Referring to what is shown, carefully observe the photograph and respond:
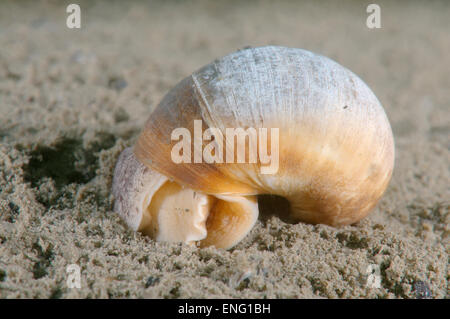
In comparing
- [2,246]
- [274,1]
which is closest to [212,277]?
[2,246]
